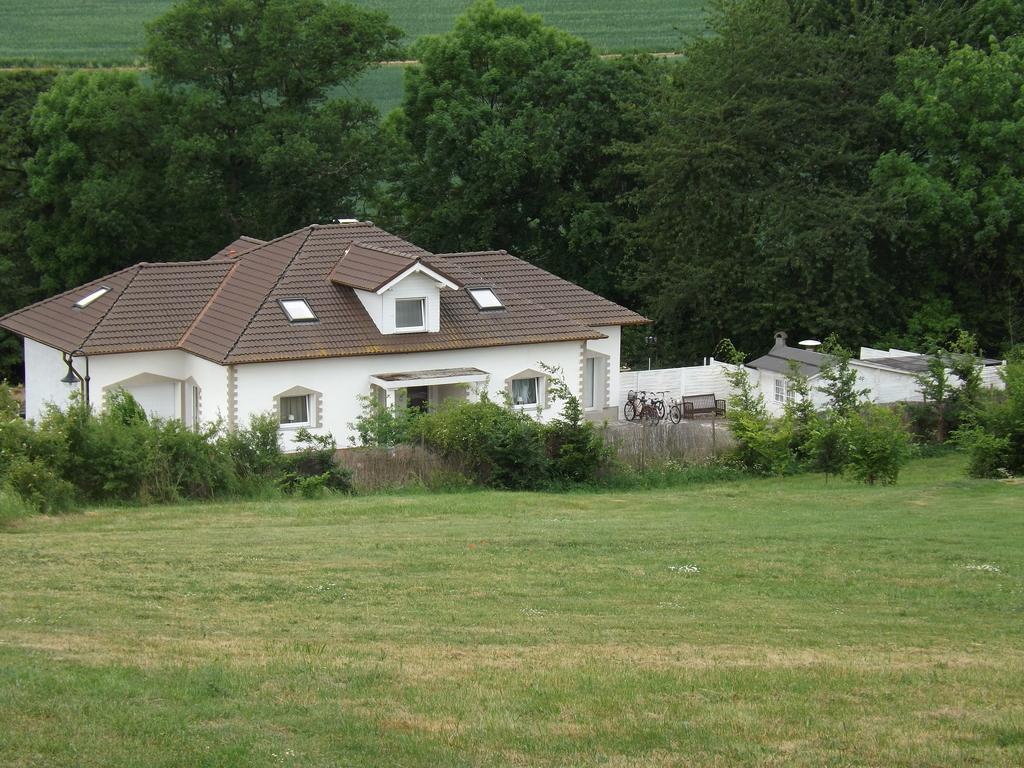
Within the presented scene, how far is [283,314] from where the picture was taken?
3650 cm

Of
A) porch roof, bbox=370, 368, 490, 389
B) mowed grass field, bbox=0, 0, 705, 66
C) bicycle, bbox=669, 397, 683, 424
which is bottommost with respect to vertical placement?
bicycle, bbox=669, 397, 683, 424

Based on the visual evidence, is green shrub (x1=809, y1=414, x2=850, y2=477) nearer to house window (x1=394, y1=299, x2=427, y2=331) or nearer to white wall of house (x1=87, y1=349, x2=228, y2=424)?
house window (x1=394, y1=299, x2=427, y2=331)

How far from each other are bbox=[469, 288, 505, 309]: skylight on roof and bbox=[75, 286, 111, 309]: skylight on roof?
32.9ft

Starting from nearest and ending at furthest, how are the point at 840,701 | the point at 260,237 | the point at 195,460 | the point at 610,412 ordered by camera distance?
the point at 840,701
the point at 195,460
the point at 610,412
the point at 260,237

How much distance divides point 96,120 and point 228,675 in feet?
141

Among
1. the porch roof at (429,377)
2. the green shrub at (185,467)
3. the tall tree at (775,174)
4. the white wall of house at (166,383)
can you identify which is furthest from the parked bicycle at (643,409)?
the green shrub at (185,467)

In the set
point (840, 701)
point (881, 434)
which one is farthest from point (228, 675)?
point (881, 434)

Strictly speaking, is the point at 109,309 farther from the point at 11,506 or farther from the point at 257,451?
the point at 11,506

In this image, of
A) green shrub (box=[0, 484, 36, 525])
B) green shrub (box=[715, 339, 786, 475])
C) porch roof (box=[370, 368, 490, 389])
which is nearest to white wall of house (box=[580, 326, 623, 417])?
porch roof (box=[370, 368, 490, 389])

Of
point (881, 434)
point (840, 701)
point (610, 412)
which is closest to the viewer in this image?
point (840, 701)

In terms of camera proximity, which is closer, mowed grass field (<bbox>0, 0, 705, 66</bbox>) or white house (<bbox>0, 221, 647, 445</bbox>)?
white house (<bbox>0, 221, 647, 445</bbox>)

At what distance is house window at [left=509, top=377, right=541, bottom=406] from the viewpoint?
3894cm

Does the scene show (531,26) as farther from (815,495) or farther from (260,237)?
(815,495)

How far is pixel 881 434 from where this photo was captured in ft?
88.7
